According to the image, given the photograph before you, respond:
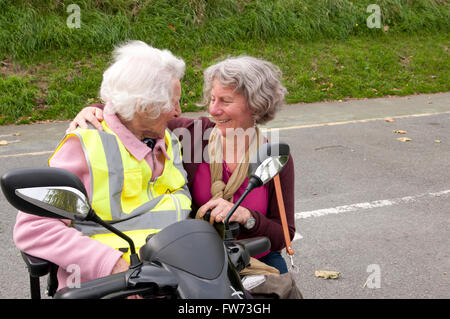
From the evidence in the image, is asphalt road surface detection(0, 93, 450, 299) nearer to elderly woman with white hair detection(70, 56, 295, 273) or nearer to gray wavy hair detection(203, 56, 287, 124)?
elderly woman with white hair detection(70, 56, 295, 273)

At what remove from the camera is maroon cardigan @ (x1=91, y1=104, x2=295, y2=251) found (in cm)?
226

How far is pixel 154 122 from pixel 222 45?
9.41m

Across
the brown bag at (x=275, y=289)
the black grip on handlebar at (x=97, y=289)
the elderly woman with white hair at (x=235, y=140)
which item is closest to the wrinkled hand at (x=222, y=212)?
the elderly woman with white hair at (x=235, y=140)

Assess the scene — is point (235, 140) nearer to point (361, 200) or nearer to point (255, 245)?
point (255, 245)

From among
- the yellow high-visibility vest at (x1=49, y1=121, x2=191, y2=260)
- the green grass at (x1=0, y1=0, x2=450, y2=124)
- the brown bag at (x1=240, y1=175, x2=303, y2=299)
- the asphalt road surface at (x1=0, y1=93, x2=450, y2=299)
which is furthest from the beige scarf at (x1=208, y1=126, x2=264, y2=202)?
the green grass at (x1=0, y1=0, x2=450, y2=124)

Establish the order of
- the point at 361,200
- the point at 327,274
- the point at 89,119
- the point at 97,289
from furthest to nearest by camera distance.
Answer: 1. the point at 361,200
2. the point at 327,274
3. the point at 89,119
4. the point at 97,289

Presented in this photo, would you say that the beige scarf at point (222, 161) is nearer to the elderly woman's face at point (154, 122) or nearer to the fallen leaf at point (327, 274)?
the elderly woman's face at point (154, 122)

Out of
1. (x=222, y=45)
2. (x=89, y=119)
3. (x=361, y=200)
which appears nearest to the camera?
(x=89, y=119)

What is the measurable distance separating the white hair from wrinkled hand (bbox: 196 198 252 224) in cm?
43

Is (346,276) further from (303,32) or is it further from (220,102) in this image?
(303,32)

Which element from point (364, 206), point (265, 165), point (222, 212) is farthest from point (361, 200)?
point (265, 165)

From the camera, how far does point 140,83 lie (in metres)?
2.10
